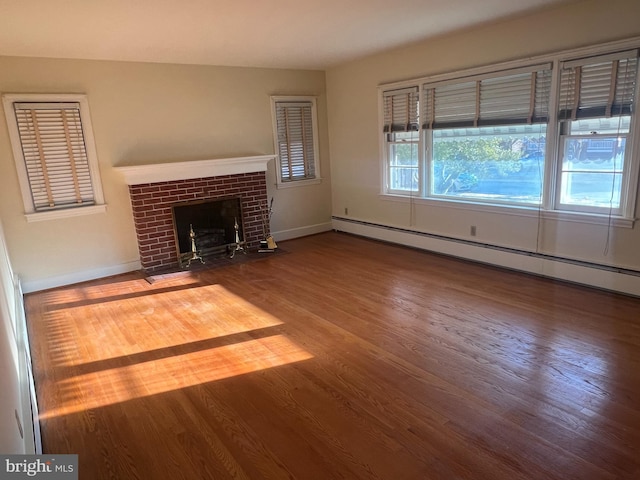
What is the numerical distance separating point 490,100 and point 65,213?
4737mm

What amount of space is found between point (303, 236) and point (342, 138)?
1.61 metres

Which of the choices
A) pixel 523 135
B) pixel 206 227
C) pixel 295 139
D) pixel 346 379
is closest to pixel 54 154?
pixel 206 227

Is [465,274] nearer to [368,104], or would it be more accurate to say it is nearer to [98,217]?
[368,104]

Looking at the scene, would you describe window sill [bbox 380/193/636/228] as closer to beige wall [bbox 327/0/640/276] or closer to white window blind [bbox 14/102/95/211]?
beige wall [bbox 327/0/640/276]

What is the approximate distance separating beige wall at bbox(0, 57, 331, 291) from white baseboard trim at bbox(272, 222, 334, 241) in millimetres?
893

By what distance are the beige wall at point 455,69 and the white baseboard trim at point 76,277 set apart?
3200mm

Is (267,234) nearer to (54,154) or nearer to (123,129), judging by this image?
(123,129)

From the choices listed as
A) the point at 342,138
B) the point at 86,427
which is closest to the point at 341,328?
the point at 86,427

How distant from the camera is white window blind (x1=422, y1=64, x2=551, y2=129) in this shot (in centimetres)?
407

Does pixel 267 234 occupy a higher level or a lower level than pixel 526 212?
lower

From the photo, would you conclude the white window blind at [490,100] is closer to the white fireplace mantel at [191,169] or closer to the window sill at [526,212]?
the window sill at [526,212]

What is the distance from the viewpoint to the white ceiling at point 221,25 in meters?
3.14

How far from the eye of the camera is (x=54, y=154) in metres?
4.55

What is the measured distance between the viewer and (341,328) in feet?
11.1
